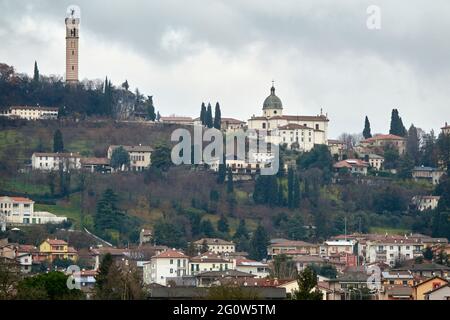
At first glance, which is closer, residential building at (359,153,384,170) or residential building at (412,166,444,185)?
residential building at (412,166,444,185)

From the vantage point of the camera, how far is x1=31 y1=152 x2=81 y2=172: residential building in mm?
79125

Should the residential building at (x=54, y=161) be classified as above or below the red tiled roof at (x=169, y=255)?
above

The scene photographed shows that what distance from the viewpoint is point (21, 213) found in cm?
7056

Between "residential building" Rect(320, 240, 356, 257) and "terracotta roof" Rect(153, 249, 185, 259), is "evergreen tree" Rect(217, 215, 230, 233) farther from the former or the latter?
"terracotta roof" Rect(153, 249, 185, 259)

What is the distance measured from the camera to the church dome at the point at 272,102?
96.6 m

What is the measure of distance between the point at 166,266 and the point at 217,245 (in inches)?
432

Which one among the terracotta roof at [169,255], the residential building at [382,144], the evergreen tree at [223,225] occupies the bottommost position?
the terracotta roof at [169,255]

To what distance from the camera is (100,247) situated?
64.2 metres

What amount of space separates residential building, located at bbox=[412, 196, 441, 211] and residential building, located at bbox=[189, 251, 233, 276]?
20.7 metres

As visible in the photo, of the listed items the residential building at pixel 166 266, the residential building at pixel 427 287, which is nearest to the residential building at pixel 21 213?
the residential building at pixel 166 266

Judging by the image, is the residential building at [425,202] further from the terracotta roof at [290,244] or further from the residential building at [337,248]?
the residential building at [337,248]

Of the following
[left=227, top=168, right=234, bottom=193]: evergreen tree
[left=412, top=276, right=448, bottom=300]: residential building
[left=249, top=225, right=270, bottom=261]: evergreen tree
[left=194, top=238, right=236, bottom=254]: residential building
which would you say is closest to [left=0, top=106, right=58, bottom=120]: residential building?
[left=227, top=168, right=234, bottom=193]: evergreen tree

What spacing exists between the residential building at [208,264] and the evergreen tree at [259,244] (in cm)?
692

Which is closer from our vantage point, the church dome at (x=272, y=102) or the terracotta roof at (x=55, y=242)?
the terracotta roof at (x=55, y=242)
